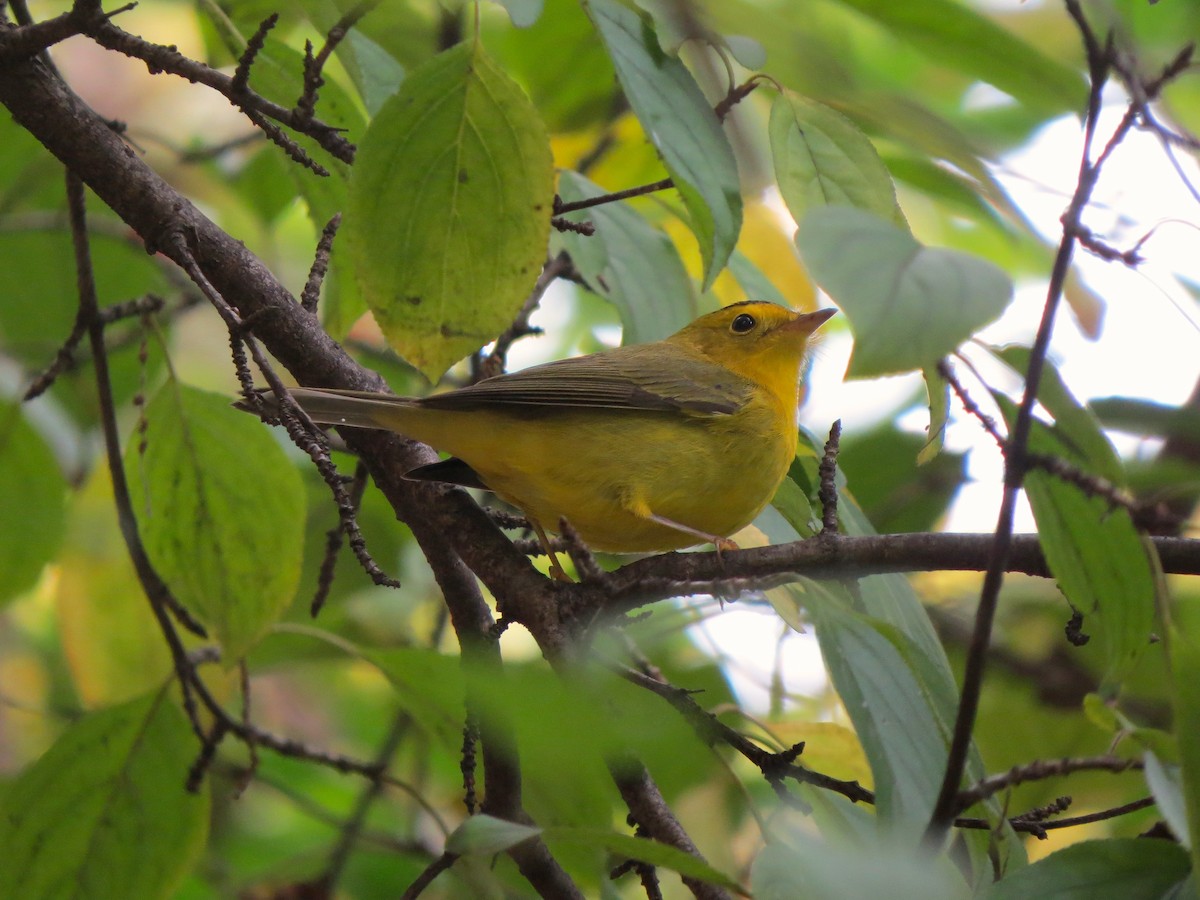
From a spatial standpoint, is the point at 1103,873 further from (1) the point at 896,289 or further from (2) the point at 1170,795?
(1) the point at 896,289

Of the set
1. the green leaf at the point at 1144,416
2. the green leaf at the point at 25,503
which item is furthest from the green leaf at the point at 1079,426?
the green leaf at the point at 25,503

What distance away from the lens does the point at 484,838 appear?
171cm

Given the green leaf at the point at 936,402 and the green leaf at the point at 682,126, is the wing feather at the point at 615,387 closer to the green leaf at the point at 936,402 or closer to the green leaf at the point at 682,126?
the green leaf at the point at 682,126

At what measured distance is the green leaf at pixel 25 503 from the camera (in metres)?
3.47

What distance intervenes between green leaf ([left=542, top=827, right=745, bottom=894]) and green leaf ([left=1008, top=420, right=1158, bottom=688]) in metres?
0.68

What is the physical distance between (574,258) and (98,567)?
1933 mm

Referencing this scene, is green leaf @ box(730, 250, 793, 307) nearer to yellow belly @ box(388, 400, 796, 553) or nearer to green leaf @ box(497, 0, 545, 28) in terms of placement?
yellow belly @ box(388, 400, 796, 553)

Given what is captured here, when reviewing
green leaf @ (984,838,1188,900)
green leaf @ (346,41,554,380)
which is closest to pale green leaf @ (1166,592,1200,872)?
green leaf @ (984,838,1188,900)

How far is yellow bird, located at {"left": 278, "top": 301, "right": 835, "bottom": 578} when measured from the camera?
319cm

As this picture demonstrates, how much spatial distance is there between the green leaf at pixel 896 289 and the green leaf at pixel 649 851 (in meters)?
0.72

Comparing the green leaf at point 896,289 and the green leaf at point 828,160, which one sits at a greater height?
the green leaf at point 828,160

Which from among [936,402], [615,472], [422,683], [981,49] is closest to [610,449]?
[615,472]

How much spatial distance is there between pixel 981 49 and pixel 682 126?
0.62 metres

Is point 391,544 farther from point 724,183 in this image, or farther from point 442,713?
point 724,183
